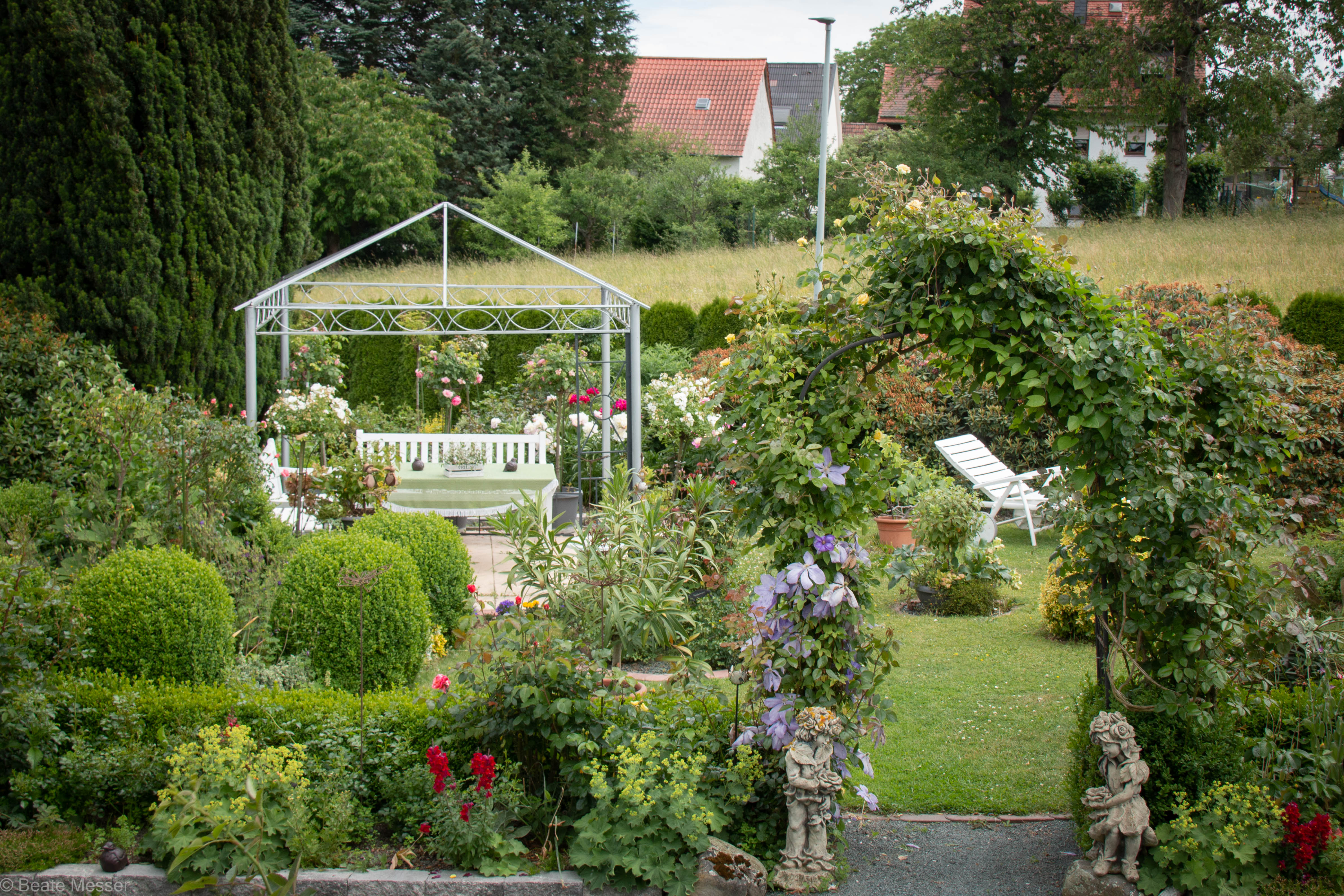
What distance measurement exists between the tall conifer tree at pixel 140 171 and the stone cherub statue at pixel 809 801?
21.5 ft

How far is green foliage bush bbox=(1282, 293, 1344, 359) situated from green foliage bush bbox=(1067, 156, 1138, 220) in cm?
1658

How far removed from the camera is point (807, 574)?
3117 millimetres

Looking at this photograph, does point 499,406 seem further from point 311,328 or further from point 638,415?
point 638,415

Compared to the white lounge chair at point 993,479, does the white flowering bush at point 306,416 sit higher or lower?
higher

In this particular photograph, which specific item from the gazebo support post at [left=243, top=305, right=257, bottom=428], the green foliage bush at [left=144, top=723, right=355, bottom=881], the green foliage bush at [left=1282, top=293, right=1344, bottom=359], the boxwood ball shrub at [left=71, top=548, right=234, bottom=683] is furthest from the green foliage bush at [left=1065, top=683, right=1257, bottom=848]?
the green foliage bush at [left=1282, top=293, right=1344, bottom=359]

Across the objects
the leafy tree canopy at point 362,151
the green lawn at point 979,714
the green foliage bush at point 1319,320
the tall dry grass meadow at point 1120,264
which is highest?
the leafy tree canopy at point 362,151

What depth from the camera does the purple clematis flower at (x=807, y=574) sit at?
3.10 m

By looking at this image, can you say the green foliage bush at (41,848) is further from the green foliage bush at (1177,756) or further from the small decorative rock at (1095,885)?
the green foliage bush at (1177,756)

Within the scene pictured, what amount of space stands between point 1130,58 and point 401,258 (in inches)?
670

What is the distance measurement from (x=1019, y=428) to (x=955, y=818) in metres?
1.53

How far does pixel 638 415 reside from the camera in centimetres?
777

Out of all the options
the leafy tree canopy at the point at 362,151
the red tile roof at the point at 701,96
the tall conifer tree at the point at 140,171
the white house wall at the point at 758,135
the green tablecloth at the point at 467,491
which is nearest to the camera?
the green tablecloth at the point at 467,491

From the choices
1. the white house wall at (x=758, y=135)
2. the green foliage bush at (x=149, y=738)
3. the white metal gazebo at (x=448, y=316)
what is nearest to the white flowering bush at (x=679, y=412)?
the white metal gazebo at (x=448, y=316)

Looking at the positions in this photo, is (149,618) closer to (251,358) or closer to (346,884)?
(346,884)
